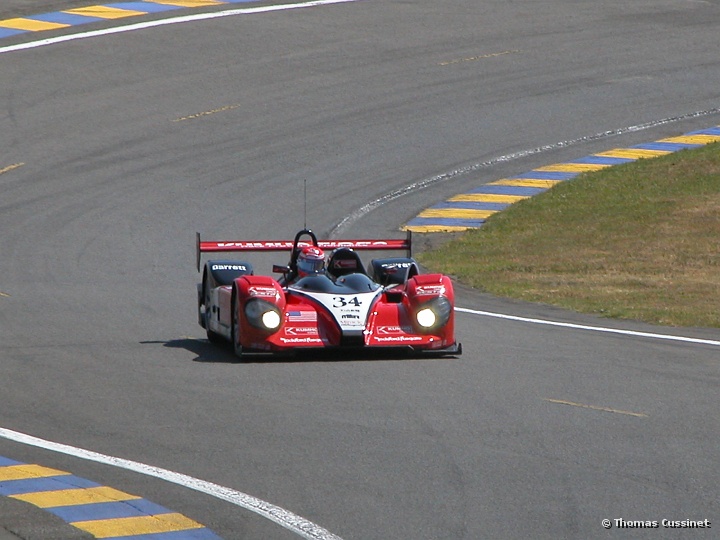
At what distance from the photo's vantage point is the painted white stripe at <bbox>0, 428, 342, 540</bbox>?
8.08 meters

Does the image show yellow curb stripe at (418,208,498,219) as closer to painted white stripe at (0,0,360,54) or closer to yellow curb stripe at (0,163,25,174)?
yellow curb stripe at (0,163,25,174)

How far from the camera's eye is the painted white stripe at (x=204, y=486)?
808cm

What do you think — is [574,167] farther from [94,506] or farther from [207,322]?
[94,506]

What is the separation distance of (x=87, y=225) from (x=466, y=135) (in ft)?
32.3

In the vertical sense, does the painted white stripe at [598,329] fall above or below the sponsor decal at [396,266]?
below

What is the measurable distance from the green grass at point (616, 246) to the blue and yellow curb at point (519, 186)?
1.34 feet

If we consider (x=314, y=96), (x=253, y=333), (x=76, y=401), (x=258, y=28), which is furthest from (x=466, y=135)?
(x=76, y=401)

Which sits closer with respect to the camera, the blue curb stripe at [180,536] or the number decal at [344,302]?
the blue curb stripe at [180,536]

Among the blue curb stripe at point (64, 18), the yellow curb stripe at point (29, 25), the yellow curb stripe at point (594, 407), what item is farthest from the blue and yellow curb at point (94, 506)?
the blue curb stripe at point (64, 18)

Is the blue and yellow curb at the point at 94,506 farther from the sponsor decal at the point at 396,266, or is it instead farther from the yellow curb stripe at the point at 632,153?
the yellow curb stripe at the point at 632,153

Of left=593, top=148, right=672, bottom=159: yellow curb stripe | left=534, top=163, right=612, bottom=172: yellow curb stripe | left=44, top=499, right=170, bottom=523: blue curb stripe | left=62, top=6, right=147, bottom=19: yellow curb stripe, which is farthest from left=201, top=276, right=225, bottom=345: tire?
left=62, top=6, right=147, bottom=19: yellow curb stripe

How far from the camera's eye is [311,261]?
14562 mm

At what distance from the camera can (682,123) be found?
104 feet

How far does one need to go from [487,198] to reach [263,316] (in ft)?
44.6
